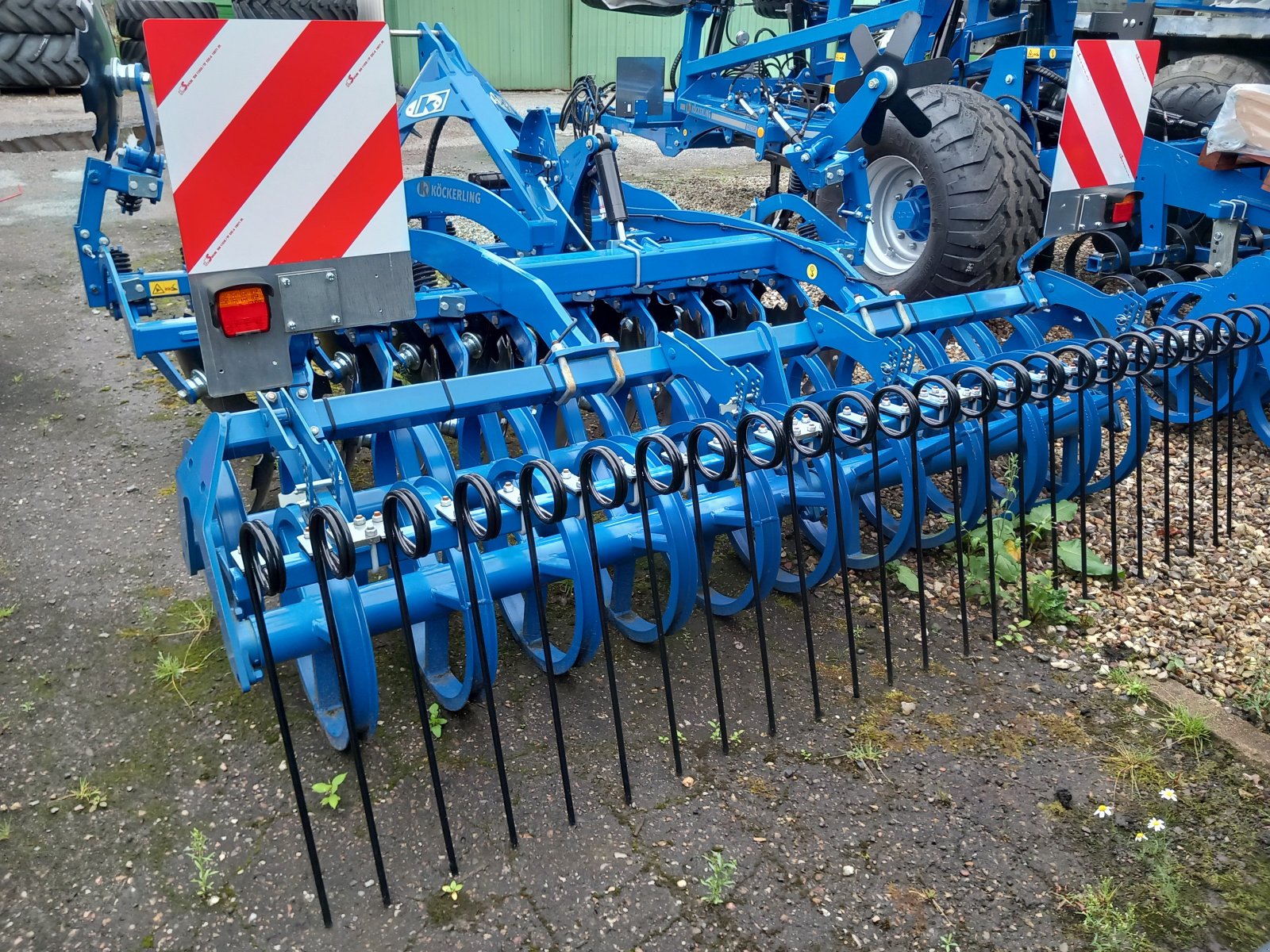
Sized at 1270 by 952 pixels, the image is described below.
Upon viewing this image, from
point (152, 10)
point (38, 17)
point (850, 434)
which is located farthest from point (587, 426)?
point (152, 10)

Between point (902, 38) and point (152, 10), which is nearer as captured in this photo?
point (902, 38)

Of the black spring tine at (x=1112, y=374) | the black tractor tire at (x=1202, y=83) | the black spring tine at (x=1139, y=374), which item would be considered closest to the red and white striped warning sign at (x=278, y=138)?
the black spring tine at (x=1112, y=374)

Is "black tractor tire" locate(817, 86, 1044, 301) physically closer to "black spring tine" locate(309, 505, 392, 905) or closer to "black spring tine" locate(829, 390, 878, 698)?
"black spring tine" locate(829, 390, 878, 698)

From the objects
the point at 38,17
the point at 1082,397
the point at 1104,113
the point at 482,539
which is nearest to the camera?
the point at 482,539

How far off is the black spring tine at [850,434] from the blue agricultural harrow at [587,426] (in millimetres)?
13

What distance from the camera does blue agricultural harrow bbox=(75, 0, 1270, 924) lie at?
85.3 inches

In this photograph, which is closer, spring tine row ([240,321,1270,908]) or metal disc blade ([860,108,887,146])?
spring tine row ([240,321,1270,908])

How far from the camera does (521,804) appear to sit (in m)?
2.29

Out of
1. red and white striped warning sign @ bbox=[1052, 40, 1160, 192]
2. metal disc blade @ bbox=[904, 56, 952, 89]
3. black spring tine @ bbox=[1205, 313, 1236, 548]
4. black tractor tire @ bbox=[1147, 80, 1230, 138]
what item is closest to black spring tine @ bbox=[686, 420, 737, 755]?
black spring tine @ bbox=[1205, 313, 1236, 548]

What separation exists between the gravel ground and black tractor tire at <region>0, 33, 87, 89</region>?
14.1 ft

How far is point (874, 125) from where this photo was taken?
408 cm

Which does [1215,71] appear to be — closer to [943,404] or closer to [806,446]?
[943,404]

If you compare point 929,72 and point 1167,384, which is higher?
point 929,72

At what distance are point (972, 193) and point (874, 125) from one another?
72 cm
